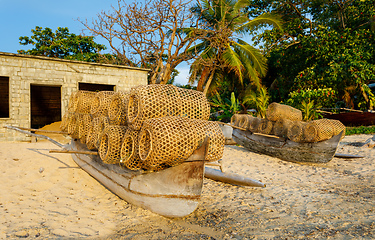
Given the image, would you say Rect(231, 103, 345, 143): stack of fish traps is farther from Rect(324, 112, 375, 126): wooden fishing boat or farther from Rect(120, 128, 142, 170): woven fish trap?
Rect(324, 112, 375, 126): wooden fishing boat

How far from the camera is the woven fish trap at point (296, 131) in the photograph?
9023 millimetres

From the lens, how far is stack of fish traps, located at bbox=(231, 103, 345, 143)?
859cm

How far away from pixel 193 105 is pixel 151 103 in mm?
795

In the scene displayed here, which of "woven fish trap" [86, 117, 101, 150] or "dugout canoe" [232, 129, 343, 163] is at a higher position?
"woven fish trap" [86, 117, 101, 150]

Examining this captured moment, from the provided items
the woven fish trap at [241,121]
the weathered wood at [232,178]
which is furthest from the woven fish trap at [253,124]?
the weathered wood at [232,178]

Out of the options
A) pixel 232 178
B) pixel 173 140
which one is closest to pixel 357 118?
pixel 232 178

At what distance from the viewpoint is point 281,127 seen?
9.76m

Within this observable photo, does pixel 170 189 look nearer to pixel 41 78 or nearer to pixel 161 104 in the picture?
pixel 161 104

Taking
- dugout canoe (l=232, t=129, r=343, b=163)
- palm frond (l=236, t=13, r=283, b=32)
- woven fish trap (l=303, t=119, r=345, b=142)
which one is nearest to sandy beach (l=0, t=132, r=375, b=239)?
dugout canoe (l=232, t=129, r=343, b=163)

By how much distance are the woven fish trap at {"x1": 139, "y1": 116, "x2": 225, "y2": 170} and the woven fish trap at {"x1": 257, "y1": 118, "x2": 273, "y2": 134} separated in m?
6.61

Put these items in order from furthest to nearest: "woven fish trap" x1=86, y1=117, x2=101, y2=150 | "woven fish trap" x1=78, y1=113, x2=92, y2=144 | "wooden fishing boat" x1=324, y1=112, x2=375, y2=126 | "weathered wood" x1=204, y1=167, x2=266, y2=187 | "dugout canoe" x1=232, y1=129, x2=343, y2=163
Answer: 1. "wooden fishing boat" x1=324, y1=112, x2=375, y2=126
2. "dugout canoe" x1=232, y1=129, x2=343, y2=163
3. "woven fish trap" x1=78, y1=113, x2=92, y2=144
4. "weathered wood" x1=204, y1=167, x2=266, y2=187
5. "woven fish trap" x1=86, y1=117, x2=101, y2=150

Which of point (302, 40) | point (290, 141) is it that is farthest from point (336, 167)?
point (302, 40)

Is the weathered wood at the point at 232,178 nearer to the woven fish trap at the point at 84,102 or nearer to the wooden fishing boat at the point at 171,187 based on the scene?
the wooden fishing boat at the point at 171,187

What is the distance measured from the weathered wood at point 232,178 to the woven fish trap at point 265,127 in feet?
14.2
